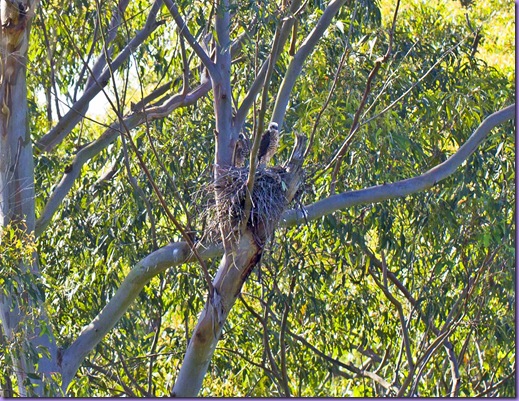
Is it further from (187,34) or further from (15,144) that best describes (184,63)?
(15,144)

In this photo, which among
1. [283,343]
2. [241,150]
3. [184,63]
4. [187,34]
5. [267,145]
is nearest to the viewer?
[187,34]

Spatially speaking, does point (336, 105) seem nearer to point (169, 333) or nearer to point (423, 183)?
point (423, 183)

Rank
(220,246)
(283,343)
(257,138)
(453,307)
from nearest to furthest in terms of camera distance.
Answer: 1. (257,138)
2. (220,246)
3. (283,343)
4. (453,307)

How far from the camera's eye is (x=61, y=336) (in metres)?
7.29

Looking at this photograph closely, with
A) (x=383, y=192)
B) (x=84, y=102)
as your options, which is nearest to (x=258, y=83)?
(x=383, y=192)

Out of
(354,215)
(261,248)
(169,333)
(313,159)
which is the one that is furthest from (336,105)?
(169,333)

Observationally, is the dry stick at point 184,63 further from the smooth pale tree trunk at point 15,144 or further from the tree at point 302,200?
the smooth pale tree trunk at point 15,144

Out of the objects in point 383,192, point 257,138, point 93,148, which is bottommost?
point 257,138

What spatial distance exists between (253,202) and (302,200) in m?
1.08

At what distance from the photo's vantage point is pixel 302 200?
19.7ft

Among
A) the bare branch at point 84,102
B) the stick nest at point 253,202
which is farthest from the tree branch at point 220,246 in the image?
the bare branch at point 84,102

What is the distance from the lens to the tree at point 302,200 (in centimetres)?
624

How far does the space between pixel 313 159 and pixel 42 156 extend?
6.64 ft

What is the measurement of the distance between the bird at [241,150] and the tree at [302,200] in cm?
4
